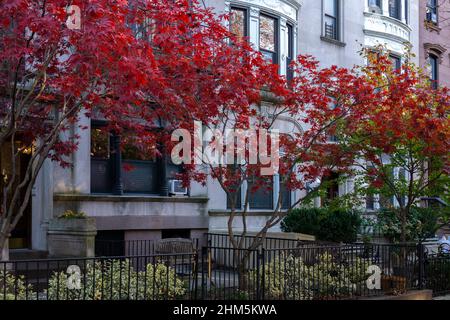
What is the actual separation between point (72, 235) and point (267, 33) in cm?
986

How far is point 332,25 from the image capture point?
25656mm

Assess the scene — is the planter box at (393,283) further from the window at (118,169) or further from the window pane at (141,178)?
the window pane at (141,178)

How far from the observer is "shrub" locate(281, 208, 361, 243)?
2075cm

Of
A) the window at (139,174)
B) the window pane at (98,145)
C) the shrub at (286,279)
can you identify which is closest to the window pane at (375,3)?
the window at (139,174)

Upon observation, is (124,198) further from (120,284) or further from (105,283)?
(120,284)

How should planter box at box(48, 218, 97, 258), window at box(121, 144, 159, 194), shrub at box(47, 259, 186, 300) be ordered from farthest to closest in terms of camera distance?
window at box(121, 144, 159, 194) → planter box at box(48, 218, 97, 258) → shrub at box(47, 259, 186, 300)

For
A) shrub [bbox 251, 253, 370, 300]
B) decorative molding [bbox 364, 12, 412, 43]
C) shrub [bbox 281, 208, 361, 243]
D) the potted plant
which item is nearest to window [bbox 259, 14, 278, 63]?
shrub [bbox 281, 208, 361, 243]

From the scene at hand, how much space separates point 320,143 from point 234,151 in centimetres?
224

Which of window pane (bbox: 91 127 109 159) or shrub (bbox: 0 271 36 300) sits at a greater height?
window pane (bbox: 91 127 109 159)

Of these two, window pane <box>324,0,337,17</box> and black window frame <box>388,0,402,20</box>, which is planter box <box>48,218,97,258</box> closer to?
window pane <box>324,0,337,17</box>

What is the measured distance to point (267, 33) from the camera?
21.9 m

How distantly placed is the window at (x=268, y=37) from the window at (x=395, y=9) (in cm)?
786

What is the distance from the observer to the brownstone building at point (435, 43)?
30484 mm

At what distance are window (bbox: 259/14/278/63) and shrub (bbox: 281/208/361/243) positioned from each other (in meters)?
4.89
